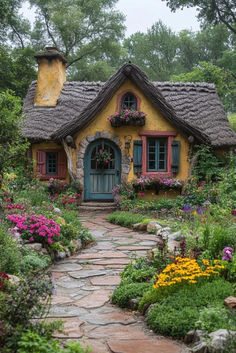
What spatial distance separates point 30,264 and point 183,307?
2.50 metres

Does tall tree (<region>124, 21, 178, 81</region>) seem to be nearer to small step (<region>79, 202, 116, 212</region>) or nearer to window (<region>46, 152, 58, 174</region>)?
window (<region>46, 152, 58, 174</region>)

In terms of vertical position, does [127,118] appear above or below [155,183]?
above

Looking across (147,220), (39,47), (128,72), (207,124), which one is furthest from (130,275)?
(39,47)

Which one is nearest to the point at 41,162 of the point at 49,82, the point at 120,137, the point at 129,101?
the point at 120,137

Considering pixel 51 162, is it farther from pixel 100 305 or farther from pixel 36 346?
pixel 36 346

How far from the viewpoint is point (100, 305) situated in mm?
4621

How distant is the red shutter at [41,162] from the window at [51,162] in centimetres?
26

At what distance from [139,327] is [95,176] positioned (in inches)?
394

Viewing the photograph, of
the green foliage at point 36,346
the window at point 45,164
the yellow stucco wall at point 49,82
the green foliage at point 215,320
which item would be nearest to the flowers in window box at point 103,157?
the window at point 45,164

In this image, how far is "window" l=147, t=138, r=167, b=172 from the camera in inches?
542

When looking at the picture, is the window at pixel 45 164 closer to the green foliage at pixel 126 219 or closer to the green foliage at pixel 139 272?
the green foliage at pixel 126 219

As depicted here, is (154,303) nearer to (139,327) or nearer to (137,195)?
(139,327)

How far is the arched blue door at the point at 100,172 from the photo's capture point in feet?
45.1

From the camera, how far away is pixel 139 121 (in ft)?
43.5
